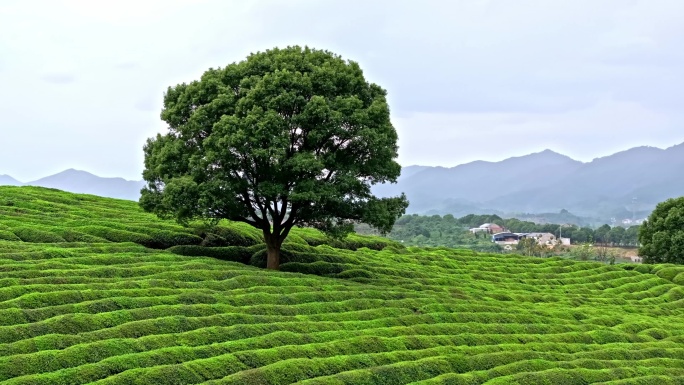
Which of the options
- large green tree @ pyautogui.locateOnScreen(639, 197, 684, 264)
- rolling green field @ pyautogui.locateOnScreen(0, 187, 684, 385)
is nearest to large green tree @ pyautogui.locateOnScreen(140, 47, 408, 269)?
rolling green field @ pyautogui.locateOnScreen(0, 187, 684, 385)

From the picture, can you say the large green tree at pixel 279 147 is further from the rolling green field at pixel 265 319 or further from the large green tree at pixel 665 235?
the large green tree at pixel 665 235

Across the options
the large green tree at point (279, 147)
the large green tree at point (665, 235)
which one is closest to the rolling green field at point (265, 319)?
the large green tree at point (279, 147)

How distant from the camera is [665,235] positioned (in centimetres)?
8069

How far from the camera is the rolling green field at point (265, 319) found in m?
23.1

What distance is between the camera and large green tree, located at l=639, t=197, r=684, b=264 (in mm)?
79125

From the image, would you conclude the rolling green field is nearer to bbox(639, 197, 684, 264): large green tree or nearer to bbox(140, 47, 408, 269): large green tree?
bbox(140, 47, 408, 269): large green tree

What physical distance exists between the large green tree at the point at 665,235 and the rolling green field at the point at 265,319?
29.8m

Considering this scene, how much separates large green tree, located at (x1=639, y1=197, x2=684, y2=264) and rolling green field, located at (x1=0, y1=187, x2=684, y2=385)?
29777 mm

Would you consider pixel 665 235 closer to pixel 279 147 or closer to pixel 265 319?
pixel 279 147

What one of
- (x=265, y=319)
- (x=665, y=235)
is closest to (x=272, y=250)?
(x=265, y=319)

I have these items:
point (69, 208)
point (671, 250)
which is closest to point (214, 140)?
point (69, 208)

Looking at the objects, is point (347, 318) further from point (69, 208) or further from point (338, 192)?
point (69, 208)

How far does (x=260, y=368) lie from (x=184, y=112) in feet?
70.6

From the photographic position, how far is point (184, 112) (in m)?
40.7
